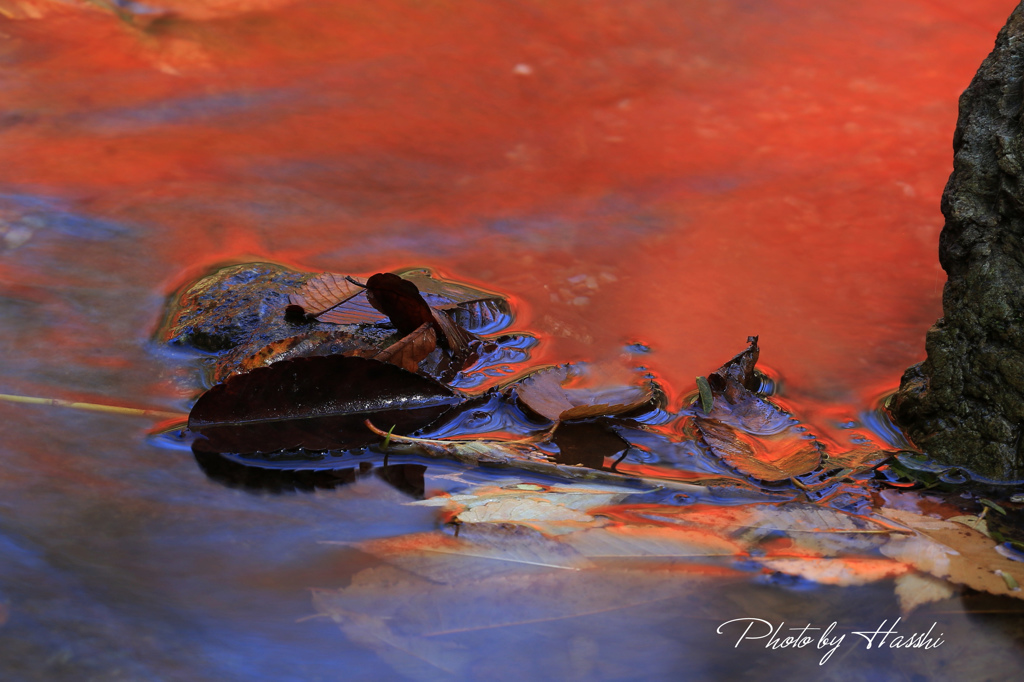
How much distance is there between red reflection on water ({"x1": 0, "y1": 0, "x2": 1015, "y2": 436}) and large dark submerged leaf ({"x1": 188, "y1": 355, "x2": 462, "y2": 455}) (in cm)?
27

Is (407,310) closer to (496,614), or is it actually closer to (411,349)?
(411,349)

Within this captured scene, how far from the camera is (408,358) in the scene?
3.98 feet

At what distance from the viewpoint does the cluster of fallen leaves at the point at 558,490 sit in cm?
84

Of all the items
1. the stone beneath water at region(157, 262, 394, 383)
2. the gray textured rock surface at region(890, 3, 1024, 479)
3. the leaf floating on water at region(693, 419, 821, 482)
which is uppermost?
the gray textured rock surface at region(890, 3, 1024, 479)

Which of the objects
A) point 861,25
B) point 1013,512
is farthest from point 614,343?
point 861,25

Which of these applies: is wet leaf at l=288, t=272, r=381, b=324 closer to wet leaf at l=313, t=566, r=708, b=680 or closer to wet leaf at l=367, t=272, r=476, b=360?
wet leaf at l=367, t=272, r=476, b=360

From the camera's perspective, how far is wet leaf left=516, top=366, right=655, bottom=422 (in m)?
1.16

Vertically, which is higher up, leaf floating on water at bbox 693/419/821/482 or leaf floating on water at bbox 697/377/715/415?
leaf floating on water at bbox 697/377/715/415

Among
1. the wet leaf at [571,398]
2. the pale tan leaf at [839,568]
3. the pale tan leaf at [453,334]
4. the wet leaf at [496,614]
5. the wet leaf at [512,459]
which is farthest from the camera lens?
the pale tan leaf at [453,334]

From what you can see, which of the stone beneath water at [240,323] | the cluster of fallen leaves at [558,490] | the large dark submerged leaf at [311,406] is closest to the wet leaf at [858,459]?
the cluster of fallen leaves at [558,490]

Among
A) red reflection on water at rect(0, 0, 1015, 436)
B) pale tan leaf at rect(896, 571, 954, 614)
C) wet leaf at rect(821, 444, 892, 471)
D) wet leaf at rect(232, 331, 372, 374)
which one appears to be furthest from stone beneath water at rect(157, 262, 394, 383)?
pale tan leaf at rect(896, 571, 954, 614)

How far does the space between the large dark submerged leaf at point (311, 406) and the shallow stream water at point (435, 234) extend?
8 cm

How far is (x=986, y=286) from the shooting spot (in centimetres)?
108
